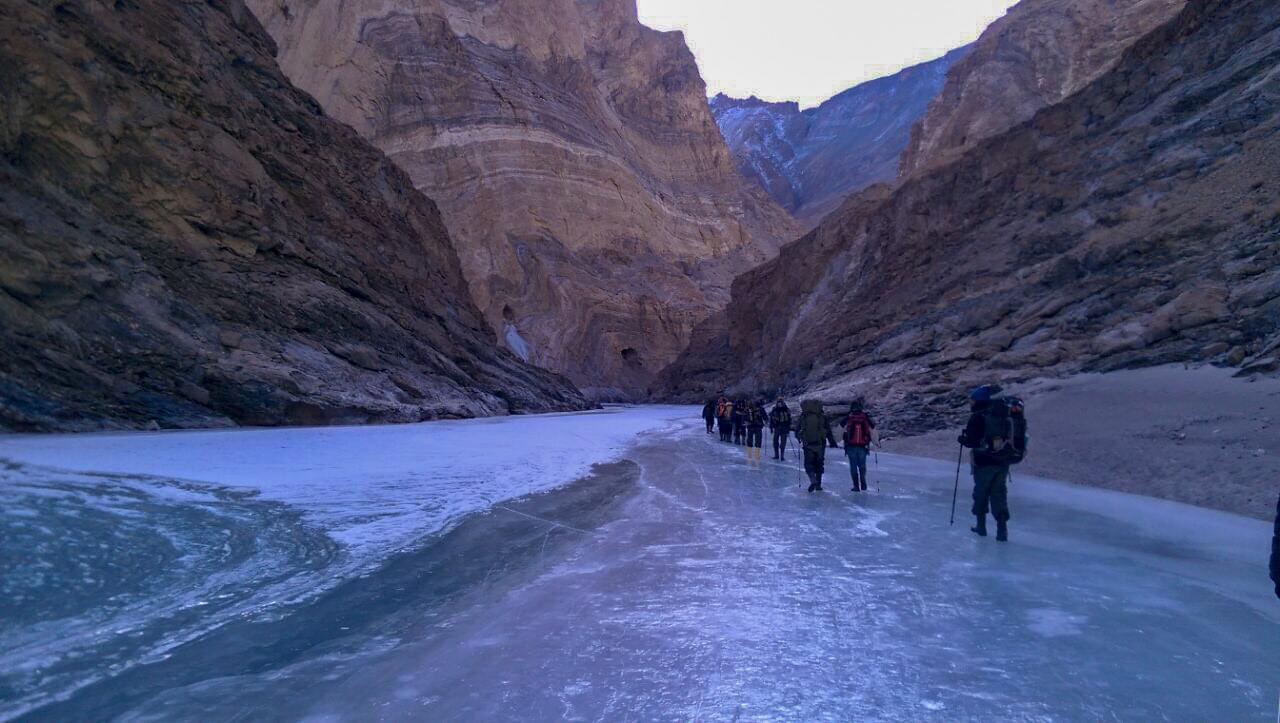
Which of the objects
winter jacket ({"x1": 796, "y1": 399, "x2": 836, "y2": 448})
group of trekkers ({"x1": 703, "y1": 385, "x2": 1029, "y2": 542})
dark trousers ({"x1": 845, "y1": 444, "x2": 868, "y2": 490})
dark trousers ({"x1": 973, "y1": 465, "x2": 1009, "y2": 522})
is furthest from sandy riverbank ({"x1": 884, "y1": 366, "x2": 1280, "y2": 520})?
winter jacket ({"x1": 796, "y1": 399, "x2": 836, "y2": 448})

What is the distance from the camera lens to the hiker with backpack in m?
6.13

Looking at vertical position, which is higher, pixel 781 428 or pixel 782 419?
pixel 782 419

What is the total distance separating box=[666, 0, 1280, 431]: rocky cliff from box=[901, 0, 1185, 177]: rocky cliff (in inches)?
277

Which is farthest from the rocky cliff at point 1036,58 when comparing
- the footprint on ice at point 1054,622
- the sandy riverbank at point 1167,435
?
the footprint on ice at point 1054,622

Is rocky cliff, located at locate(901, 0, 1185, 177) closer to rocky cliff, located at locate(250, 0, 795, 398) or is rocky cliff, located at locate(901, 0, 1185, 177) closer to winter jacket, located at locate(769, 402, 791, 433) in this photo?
winter jacket, located at locate(769, 402, 791, 433)

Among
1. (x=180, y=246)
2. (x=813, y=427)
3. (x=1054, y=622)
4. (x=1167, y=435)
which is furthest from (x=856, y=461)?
(x=180, y=246)

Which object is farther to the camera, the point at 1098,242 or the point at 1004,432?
the point at 1098,242

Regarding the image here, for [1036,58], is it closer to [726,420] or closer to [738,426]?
[726,420]

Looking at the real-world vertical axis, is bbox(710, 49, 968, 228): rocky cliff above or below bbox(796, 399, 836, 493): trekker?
above

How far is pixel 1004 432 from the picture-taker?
243 inches

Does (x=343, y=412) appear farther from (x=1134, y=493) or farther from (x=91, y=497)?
(x=1134, y=493)

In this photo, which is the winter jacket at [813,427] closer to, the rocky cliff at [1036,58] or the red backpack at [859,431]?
the red backpack at [859,431]

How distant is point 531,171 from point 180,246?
40838 mm

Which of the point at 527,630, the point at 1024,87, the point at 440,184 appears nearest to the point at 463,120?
the point at 440,184
